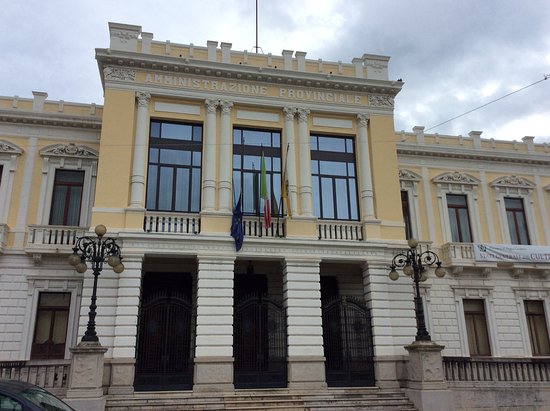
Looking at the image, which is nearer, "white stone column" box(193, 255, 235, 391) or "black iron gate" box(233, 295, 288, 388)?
"white stone column" box(193, 255, 235, 391)

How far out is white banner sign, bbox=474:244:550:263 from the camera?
2108cm

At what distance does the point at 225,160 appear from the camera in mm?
17156

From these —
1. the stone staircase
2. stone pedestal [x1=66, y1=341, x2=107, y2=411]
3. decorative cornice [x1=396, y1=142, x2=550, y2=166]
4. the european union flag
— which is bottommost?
the stone staircase

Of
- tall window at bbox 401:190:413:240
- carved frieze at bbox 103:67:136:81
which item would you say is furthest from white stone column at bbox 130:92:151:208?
tall window at bbox 401:190:413:240

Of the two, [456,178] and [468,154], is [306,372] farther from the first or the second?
[468,154]

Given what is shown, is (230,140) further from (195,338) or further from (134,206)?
(195,338)

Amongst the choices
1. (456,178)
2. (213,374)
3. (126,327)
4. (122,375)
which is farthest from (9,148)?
(456,178)

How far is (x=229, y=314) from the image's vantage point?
15508mm

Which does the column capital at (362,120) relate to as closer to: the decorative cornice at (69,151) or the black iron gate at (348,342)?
the black iron gate at (348,342)

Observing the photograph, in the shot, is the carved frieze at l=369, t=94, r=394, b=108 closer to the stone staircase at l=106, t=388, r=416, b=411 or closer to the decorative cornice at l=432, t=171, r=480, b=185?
the decorative cornice at l=432, t=171, r=480, b=185

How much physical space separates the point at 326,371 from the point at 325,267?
4316 mm

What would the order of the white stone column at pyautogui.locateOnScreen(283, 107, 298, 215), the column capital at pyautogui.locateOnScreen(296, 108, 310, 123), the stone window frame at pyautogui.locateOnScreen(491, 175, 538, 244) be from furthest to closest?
the stone window frame at pyautogui.locateOnScreen(491, 175, 538, 244), the column capital at pyautogui.locateOnScreen(296, 108, 310, 123), the white stone column at pyautogui.locateOnScreen(283, 107, 298, 215)

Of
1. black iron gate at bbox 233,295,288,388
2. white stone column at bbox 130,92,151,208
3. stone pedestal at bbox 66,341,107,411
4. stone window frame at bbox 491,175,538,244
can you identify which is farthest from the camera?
stone window frame at bbox 491,175,538,244

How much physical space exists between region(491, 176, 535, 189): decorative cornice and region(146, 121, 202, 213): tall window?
47.3ft
